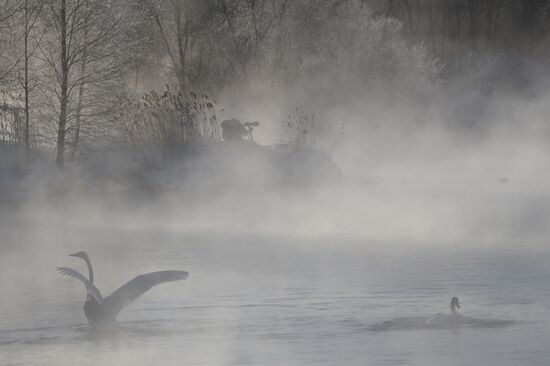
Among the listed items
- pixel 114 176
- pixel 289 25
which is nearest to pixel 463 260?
pixel 114 176

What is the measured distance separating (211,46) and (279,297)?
36.6 meters

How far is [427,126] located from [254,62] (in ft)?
21.8

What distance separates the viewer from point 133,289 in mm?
14430

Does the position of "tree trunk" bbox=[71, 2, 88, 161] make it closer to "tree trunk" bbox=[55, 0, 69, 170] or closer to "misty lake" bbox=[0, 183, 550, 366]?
"tree trunk" bbox=[55, 0, 69, 170]

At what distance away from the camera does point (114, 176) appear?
32938 mm

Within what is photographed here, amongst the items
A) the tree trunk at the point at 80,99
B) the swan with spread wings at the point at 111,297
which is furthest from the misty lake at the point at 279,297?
the tree trunk at the point at 80,99

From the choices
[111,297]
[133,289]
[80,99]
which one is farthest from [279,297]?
[80,99]

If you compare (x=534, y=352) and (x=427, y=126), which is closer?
(x=534, y=352)

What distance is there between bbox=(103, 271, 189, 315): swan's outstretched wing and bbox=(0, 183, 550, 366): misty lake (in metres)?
0.33

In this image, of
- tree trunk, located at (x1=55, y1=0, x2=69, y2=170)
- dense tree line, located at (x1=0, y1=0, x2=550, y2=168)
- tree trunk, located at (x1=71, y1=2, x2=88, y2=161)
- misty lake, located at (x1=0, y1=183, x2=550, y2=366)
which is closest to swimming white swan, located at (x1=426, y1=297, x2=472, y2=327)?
misty lake, located at (x1=0, y1=183, x2=550, y2=366)

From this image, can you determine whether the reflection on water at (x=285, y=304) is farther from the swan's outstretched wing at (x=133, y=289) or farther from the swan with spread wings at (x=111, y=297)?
the swan's outstretched wing at (x=133, y=289)

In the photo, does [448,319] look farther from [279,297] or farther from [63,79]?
[63,79]

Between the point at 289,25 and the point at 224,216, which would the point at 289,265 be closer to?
the point at 224,216

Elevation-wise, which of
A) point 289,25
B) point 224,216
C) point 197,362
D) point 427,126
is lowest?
point 197,362
